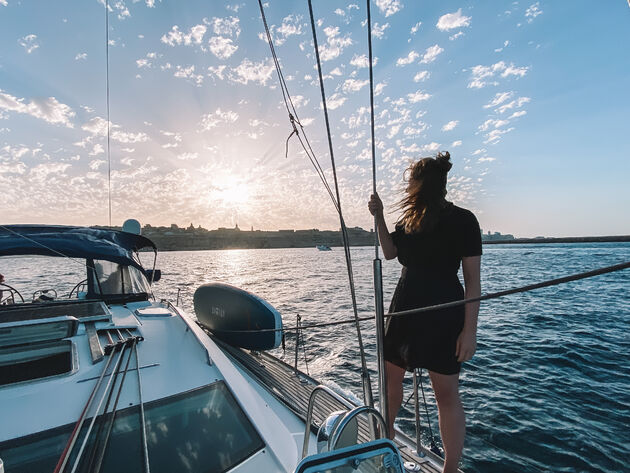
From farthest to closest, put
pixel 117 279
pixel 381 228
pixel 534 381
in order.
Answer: pixel 534 381, pixel 117 279, pixel 381 228

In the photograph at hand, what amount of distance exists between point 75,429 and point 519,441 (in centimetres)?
525

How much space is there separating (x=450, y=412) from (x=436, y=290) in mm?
730

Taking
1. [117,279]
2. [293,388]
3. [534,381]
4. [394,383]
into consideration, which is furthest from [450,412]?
[534,381]

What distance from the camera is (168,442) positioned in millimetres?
1708

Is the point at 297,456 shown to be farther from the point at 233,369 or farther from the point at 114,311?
the point at 114,311

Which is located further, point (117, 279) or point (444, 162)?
point (117, 279)

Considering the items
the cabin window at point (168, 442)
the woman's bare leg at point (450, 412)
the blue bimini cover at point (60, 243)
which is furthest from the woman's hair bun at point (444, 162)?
the blue bimini cover at point (60, 243)

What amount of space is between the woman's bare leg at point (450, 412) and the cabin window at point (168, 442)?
3.57 ft

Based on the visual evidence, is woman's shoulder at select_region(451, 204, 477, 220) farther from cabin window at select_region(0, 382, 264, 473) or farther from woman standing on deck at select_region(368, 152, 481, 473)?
cabin window at select_region(0, 382, 264, 473)

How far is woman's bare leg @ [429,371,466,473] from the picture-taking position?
5.99 ft

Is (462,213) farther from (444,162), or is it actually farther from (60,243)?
(60,243)

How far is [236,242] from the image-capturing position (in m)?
121

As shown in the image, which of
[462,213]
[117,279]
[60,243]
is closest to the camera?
[462,213]

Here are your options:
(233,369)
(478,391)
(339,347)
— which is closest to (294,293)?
(339,347)
